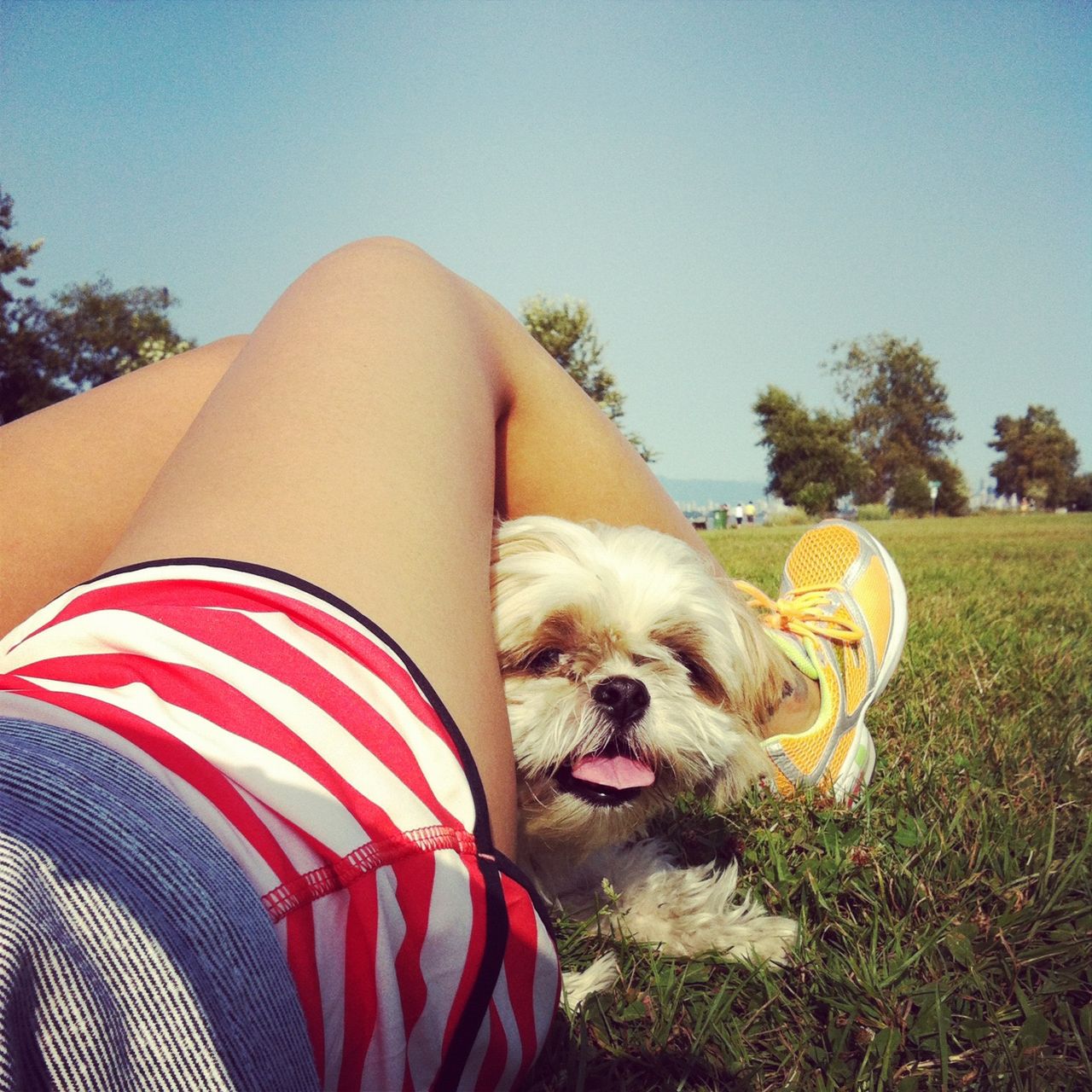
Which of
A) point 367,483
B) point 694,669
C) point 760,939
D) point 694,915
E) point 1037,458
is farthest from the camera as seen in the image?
point 1037,458

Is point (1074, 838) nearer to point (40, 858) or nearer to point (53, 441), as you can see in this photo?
point (40, 858)

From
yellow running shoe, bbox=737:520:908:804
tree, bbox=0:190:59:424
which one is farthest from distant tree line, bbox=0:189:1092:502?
yellow running shoe, bbox=737:520:908:804

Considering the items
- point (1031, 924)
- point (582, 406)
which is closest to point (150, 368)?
point (582, 406)

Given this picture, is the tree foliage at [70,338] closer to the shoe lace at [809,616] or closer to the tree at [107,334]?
the tree at [107,334]

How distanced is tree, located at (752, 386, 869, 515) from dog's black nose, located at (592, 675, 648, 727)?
2454 inches

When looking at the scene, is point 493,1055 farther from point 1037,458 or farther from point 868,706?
point 1037,458

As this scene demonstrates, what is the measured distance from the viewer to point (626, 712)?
2.23m

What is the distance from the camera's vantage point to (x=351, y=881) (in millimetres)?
901

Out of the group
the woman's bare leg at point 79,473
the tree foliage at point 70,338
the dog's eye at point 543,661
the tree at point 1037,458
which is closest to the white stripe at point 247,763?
the woman's bare leg at point 79,473

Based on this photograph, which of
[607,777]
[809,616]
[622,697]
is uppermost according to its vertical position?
[809,616]

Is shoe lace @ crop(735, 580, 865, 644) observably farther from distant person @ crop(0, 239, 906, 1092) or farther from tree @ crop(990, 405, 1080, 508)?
tree @ crop(990, 405, 1080, 508)

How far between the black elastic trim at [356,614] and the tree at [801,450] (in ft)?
208

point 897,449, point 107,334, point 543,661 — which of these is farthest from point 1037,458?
point 543,661

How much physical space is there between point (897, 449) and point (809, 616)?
75.9 m
